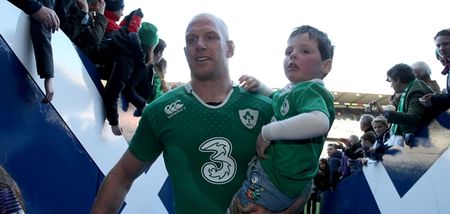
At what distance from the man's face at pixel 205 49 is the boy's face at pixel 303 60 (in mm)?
309

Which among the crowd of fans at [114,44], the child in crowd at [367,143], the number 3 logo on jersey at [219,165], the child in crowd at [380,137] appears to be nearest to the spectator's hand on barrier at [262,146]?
the number 3 logo on jersey at [219,165]

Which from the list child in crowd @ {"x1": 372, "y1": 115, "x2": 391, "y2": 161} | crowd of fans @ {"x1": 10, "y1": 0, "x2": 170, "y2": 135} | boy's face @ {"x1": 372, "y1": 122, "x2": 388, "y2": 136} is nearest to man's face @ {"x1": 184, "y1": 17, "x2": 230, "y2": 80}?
crowd of fans @ {"x1": 10, "y1": 0, "x2": 170, "y2": 135}

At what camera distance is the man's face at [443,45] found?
3.66 metres

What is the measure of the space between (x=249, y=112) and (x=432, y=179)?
88.1 inches

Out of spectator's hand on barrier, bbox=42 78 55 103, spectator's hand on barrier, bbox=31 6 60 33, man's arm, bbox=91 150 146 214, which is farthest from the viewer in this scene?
spectator's hand on barrier, bbox=42 78 55 103

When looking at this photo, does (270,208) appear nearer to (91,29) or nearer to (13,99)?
(13,99)

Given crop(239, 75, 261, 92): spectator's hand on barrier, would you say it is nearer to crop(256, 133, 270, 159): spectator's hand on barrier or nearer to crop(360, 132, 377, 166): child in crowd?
crop(256, 133, 270, 159): spectator's hand on barrier

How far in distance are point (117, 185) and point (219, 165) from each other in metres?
0.52

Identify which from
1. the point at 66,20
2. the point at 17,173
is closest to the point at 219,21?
the point at 17,173

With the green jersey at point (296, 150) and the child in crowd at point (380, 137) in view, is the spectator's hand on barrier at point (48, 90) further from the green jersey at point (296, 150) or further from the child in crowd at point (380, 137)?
the child in crowd at point (380, 137)

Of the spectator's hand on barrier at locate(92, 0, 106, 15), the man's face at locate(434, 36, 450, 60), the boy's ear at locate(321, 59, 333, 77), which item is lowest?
the man's face at locate(434, 36, 450, 60)

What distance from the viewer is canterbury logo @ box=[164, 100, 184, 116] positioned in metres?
2.02

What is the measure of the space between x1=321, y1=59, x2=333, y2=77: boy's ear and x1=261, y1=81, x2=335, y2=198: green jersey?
0.64 ft

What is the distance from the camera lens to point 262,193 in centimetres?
181
